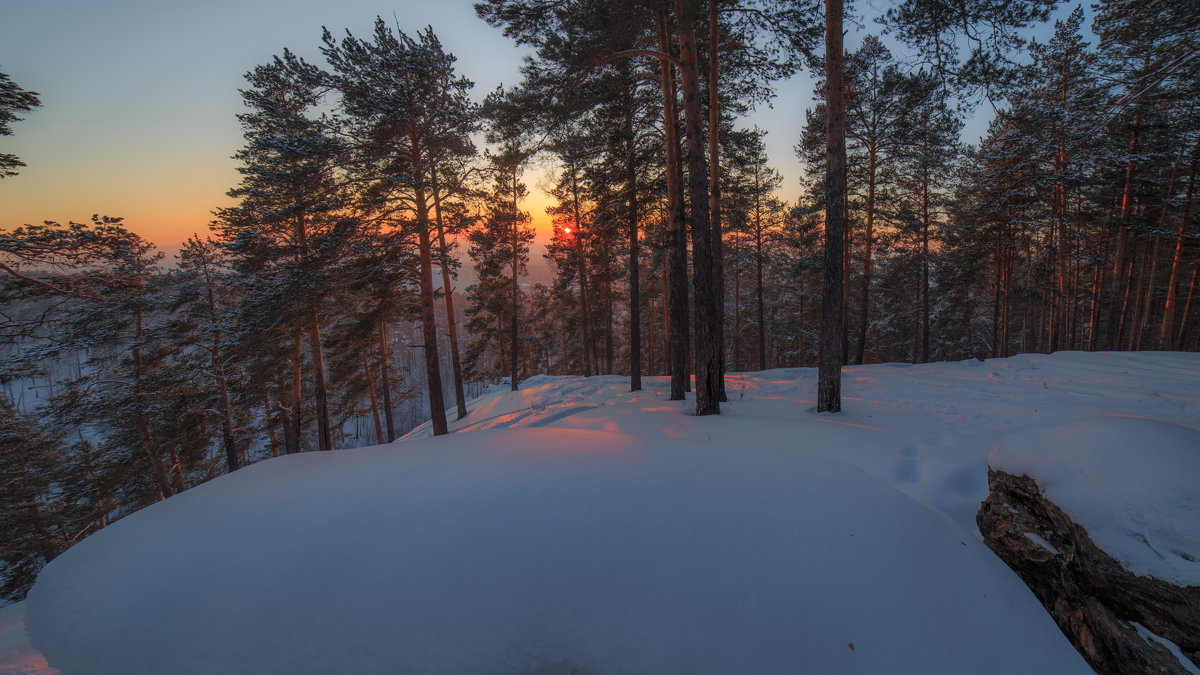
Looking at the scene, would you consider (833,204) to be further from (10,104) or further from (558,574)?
(10,104)

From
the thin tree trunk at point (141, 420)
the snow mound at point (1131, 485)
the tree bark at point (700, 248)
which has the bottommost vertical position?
the thin tree trunk at point (141, 420)

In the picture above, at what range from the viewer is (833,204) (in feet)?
21.2

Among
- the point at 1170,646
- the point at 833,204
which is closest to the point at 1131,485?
the point at 1170,646

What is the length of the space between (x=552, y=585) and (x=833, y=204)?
6.99 metres

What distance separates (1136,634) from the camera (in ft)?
6.69

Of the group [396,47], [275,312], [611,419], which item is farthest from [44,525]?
[611,419]

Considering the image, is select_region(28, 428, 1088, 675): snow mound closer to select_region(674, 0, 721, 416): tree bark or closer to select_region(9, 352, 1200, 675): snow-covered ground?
select_region(9, 352, 1200, 675): snow-covered ground

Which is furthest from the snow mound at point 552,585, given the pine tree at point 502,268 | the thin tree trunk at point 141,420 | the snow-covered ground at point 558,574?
the pine tree at point 502,268

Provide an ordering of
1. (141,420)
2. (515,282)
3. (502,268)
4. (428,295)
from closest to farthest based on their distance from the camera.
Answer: (428,295) → (141,420) → (515,282) → (502,268)

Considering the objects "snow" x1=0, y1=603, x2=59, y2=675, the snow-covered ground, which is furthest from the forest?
"snow" x1=0, y1=603, x2=59, y2=675

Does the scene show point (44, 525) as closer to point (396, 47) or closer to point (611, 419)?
point (396, 47)

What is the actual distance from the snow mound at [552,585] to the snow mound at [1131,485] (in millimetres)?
610

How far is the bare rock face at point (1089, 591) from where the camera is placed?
1.95 metres

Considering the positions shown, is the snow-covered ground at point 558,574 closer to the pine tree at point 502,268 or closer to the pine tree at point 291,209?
the pine tree at point 291,209
